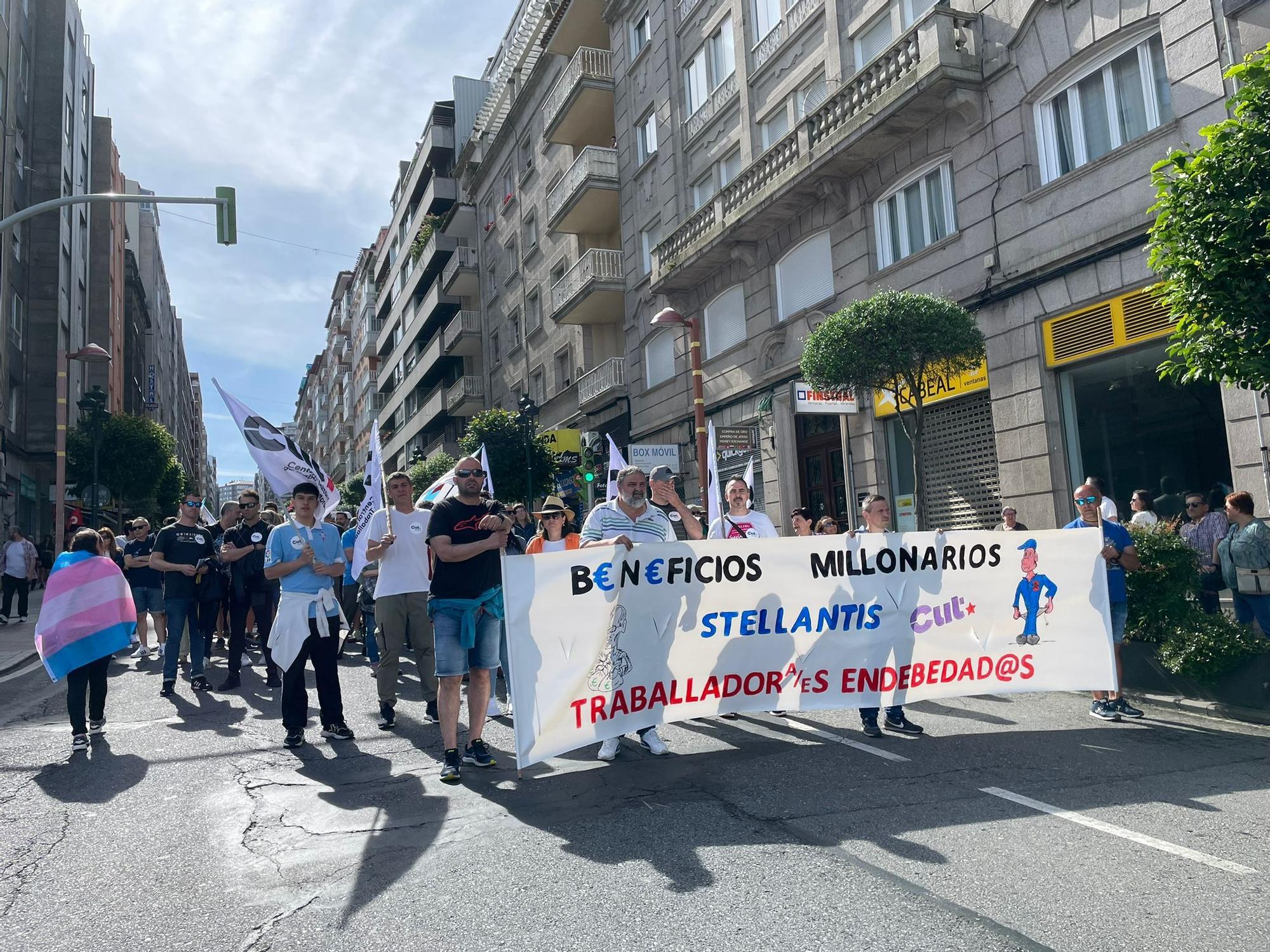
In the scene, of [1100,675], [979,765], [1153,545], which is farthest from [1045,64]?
[979,765]

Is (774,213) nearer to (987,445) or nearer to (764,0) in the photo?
(764,0)

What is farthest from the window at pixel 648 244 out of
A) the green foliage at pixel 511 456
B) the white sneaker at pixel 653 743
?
the white sneaker at pixel 653 743

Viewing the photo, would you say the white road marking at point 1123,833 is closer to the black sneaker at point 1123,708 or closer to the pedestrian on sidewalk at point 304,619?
the black sneaker at point 1123,708

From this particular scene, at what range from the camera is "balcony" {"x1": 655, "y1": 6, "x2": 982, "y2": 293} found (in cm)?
1416

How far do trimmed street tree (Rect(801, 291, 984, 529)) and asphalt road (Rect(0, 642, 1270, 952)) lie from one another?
19.2 feet

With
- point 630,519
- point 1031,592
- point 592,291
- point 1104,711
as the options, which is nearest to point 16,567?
point 592,291

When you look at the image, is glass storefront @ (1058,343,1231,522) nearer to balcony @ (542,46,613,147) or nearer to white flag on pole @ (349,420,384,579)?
white flag on pole @ (349,420,384,579)

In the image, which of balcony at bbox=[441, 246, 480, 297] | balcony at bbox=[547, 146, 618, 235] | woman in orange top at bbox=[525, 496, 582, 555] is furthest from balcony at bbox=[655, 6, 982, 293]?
balcony at bbox=[441, 246, 480, 297]

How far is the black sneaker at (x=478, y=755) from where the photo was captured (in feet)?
19.4

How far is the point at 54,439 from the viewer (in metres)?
34.7

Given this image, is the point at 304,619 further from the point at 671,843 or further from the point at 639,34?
the point at 639,34

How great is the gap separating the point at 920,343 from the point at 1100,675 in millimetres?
5743

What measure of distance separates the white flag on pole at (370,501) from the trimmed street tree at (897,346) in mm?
6269

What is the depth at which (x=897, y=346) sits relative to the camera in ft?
38.8
